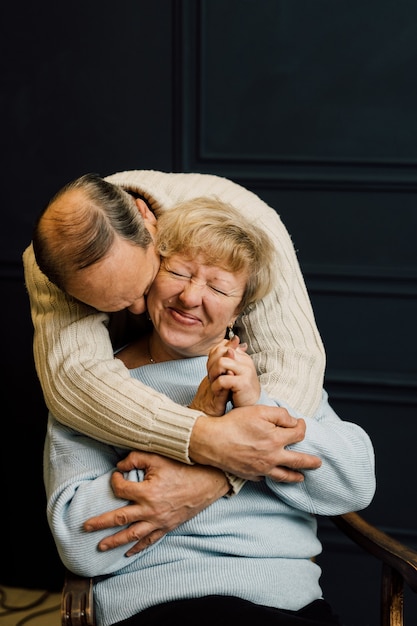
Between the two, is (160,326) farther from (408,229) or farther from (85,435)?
(408,229)

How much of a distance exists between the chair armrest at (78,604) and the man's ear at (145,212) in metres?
0.79

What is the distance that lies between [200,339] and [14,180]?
1.30 meters

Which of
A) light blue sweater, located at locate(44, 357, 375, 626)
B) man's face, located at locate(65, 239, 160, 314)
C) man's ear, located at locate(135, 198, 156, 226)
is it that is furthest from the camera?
man's ear, located at locate(135, 198, 156, 226)

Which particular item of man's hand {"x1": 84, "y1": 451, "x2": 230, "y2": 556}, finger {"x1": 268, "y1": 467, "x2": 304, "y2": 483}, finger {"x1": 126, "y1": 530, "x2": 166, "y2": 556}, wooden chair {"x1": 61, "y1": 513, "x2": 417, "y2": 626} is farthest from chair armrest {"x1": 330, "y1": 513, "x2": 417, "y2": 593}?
finger {"x1": 126, "y1": 530, "x2": 166, "y2": 556}

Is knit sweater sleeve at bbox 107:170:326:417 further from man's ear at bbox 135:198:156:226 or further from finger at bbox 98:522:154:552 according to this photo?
finger at bbox 98:522:154:552

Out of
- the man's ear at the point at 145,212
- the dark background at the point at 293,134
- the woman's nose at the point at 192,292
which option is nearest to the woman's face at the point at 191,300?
the woman's nose at the point at 192,292

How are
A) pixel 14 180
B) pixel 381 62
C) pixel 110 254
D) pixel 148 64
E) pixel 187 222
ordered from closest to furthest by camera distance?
pixel 110 254 → pixel 187 222 → pixel 381 62 → pixel 148 64 → pixel 14 180

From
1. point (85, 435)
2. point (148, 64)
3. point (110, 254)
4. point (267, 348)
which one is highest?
point (148, 64)

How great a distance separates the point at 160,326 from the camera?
1.81 metres

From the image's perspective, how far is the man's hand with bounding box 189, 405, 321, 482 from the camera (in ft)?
5.42

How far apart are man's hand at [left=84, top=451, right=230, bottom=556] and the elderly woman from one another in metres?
0.01

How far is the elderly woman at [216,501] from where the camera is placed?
5.52 ft

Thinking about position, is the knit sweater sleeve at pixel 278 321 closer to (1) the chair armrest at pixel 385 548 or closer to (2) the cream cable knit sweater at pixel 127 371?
(2) the cream cable knit sweater at pixel 127 371

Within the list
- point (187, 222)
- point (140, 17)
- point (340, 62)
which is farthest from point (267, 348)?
point (140, 17)
